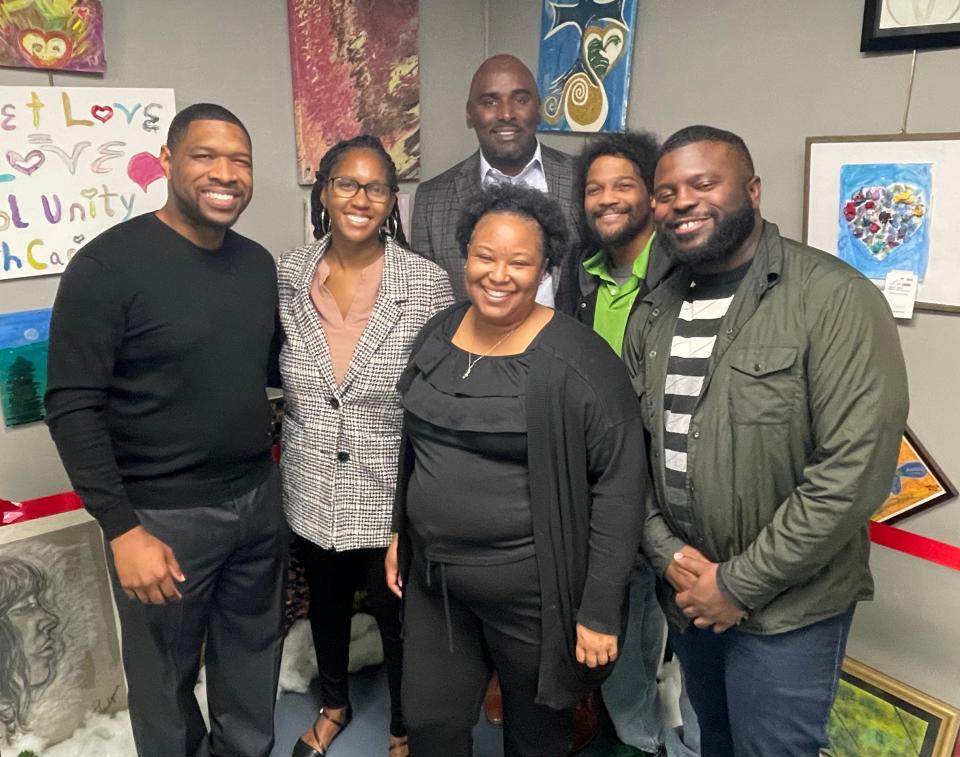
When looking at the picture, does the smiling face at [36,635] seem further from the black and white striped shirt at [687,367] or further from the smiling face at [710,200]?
the smiling face at [710,200]

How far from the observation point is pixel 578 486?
1.37m

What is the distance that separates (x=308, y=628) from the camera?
2363 mm

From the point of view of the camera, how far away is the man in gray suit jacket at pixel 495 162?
2.23 m

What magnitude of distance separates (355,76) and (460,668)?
1956 millimetres

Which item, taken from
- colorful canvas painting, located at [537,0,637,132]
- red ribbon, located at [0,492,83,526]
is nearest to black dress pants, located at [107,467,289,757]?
red ribbon, located at [0,492,83,526]

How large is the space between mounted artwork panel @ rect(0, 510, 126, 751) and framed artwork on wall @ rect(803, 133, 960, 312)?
2.10m

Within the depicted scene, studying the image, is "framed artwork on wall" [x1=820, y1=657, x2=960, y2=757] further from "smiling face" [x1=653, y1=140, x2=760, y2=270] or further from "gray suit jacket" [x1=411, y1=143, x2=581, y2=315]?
"gray suit jacket" [x1=411, y1=143, x2=581, y2=315]

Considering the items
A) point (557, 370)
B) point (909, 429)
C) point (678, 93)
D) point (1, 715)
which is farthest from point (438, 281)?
point (1, 715)

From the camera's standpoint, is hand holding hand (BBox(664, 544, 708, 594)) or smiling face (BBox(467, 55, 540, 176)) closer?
hand holding hand (BBox(664, 544, 708, 594))

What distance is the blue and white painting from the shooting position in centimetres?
170

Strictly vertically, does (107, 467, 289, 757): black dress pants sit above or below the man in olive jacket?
below

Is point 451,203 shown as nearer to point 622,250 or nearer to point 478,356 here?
point 622,250

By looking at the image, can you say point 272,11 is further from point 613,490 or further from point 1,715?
point 1,715

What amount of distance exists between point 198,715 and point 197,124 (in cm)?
141
